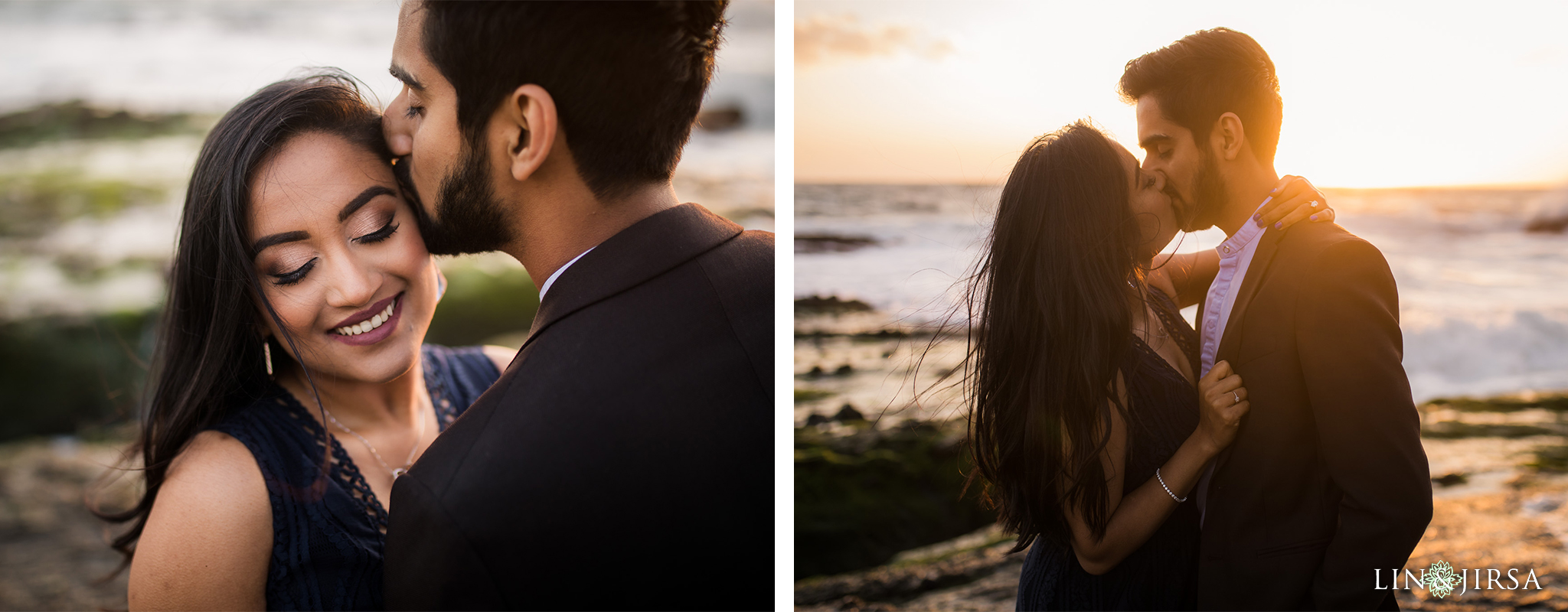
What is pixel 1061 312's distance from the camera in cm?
161

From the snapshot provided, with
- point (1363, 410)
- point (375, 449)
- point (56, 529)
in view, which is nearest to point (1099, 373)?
point (1363, 410)

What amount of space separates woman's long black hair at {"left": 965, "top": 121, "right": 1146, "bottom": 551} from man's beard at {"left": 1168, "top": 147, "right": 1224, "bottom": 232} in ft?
0.47

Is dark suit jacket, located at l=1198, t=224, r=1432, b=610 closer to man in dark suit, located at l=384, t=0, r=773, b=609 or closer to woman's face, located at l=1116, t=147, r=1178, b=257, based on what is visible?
woman's face, located at l=1116, t=147, r=1178, b=257

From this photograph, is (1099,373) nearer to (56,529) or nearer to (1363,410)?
(1363,410)

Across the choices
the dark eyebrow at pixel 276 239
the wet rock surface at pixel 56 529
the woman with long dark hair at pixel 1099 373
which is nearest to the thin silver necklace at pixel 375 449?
the dark eyebrow at pixel 276 239

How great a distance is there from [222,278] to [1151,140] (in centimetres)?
204

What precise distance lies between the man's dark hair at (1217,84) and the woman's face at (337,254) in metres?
1.73

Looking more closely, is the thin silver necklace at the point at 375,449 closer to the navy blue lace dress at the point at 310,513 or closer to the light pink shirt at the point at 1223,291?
the navy blue lace dress at the point at 310,513

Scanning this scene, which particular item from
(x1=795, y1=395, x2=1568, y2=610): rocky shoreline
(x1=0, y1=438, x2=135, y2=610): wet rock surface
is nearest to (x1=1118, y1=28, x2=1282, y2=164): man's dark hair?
(x1=795, y1=395, x2=1568, y2=610): rocky shoreline

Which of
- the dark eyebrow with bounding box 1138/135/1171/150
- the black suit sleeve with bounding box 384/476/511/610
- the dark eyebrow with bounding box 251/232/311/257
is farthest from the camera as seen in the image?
the dark eyebrow with bounding box 1138/135/1171/150

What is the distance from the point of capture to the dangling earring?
161 centimetres

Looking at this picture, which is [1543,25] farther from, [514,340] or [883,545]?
[514,340]

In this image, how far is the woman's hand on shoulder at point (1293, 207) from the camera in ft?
5.09

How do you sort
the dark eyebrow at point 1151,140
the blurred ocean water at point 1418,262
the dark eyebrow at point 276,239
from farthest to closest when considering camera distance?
the blurred ocean water at point 1418,262, the dark eyebrow at point 1151,140, the dark eyebrow at point 276,239
